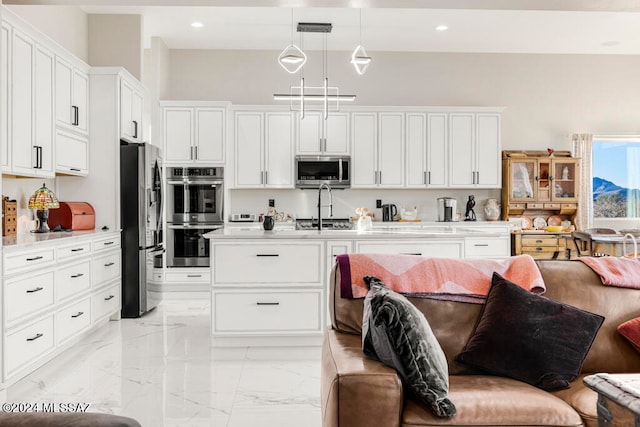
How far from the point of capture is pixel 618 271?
2398 mm

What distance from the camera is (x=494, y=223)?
6.89m

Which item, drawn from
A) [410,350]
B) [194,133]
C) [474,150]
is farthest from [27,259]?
[474,150]

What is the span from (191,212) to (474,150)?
3667 millimetres

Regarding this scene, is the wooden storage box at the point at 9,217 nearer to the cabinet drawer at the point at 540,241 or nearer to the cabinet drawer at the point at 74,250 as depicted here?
the cabinet drawer at the point at 74,250

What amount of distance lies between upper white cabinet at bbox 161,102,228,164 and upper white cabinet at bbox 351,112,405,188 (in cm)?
169

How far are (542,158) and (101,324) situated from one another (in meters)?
5.58

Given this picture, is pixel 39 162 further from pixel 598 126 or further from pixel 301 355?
pixel 598 126

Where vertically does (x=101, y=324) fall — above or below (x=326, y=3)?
below

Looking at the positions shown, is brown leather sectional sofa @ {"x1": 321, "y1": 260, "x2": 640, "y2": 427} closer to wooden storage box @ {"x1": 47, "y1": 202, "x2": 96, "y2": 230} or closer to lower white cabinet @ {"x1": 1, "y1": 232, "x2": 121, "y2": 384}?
lower white cabinet @ {"x1": 1, "y1": 232, "x2": 121, "y2": 384}

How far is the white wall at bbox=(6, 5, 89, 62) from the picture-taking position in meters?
4.59

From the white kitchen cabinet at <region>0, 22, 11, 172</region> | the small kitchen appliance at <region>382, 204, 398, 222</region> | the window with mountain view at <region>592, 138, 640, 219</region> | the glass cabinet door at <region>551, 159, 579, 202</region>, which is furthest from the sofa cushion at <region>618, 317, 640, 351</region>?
the window with mountain view at <region>592, 138, 640, 219</region>

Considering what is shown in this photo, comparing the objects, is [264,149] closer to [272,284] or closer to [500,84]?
[272,284]

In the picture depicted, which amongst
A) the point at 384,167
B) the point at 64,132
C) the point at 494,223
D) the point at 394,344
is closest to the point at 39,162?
the point at 64,132

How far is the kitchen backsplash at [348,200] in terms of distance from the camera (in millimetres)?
7230
